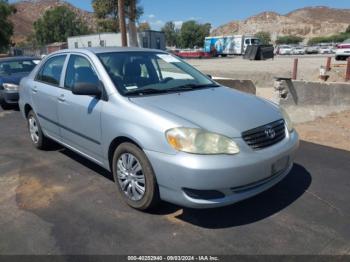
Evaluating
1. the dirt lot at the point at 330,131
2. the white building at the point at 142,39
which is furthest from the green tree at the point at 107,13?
the dirt lot at the point at 330,131

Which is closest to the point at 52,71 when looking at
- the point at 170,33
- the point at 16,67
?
the point at 16,67

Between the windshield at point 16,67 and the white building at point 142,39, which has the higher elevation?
the white building at point 142,39

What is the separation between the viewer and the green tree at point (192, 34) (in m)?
89.8

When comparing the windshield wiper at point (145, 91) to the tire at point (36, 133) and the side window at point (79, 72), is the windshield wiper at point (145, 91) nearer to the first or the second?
the side window at point (79, 72)

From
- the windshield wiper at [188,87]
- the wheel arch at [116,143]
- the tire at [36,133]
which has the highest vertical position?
the windshield wiper at [188,87]

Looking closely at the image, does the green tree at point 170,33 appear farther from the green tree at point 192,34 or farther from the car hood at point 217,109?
the car hood at point 217,109

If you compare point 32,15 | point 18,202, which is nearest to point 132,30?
point 18,202

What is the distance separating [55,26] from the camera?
82688 mm

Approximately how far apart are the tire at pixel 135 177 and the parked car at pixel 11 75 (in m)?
6.86

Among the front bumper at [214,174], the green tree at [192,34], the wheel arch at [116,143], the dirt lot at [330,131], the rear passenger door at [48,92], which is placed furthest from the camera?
the green tree at [192,34]

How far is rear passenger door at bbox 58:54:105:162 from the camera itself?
3.83 m

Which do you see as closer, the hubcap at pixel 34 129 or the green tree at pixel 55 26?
the hubcap at pixel 34 129

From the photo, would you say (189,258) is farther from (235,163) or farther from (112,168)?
(112,168)

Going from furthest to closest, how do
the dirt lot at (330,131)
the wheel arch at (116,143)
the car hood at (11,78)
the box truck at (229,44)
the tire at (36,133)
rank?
1. the box truck at (229,44)
2. the car hood at (11,78)
3. the dirt lot at (330,131)
4. the tire at (36,133)
5. the wheel arch at (116,143)
